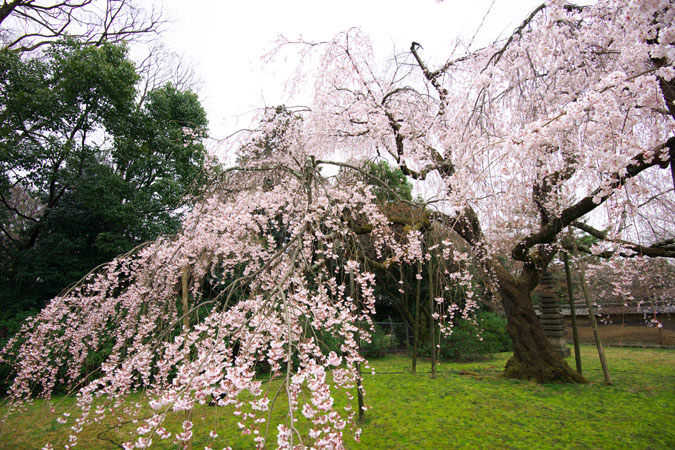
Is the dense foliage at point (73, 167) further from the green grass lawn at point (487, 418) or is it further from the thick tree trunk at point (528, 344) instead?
the thick tree trunk at point (528, 344)

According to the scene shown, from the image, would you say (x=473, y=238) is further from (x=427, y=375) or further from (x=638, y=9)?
(x=638, y=9)

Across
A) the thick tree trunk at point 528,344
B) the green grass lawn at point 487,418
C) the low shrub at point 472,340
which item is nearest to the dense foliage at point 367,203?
the thick tree trunk at point 528,344

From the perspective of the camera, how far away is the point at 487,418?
12.8 ft

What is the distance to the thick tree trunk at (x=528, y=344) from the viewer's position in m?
5.23

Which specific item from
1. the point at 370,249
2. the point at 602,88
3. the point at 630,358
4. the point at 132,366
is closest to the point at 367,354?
the point at 370,249

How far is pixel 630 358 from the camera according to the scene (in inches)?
296

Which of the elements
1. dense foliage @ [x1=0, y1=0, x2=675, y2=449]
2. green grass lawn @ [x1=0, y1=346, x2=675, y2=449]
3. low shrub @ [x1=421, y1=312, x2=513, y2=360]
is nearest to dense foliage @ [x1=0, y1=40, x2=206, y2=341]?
dense foliage @ [x1=0, y1=0, x2=675, y2=449]

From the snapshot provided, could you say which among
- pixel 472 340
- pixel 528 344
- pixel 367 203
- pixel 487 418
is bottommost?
pixel 487 418

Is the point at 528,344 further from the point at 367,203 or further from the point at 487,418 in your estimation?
the point at 367,203

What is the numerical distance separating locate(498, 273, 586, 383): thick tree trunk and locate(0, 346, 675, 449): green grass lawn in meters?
0.23

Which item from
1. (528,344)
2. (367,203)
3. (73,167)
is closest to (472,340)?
(528,344)

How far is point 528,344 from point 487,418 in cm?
197

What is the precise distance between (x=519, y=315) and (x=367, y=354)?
4725 mm

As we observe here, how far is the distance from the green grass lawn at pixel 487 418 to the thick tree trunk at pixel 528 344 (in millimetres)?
226
